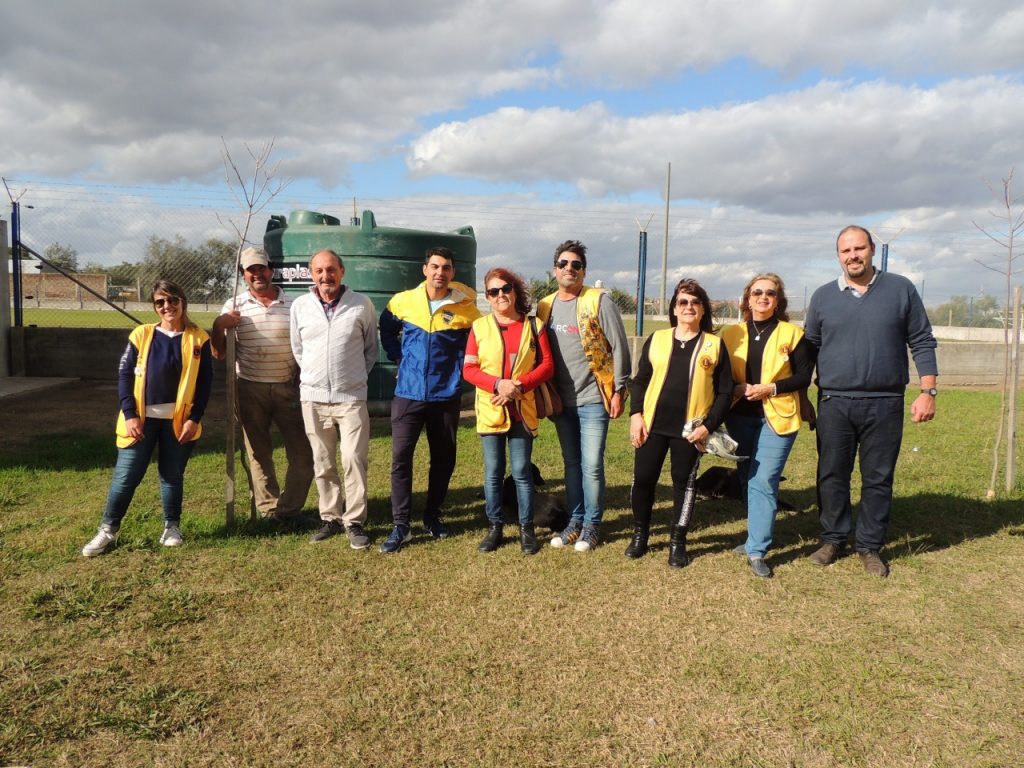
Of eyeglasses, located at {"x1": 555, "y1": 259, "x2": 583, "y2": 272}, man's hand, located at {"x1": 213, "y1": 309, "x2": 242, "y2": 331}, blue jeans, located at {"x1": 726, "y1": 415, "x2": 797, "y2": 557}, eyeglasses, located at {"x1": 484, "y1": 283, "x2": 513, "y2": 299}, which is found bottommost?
blue jeans, located at {"x1": 726, "y1": 415, "x2": 797, "y2": 557}

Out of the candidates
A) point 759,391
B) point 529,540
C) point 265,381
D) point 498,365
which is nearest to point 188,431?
point 265,381

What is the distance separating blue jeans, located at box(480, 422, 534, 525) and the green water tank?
4.27m

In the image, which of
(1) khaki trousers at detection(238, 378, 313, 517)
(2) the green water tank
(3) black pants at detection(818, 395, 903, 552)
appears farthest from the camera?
(2) the green water tank

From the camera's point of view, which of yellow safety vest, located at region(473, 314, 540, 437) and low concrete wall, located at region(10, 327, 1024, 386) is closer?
yellow safety vest, located at region(473, 314, 540, 437)

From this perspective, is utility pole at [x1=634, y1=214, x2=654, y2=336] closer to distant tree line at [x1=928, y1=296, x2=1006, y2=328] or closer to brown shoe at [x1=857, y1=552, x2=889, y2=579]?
brown shoe at [x1=857, y1=552, x2=889, y2=579]

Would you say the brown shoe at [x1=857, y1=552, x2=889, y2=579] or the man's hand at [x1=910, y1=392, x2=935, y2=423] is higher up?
the man's hand at [x1=910, y1=392, x2=935, y2=423]

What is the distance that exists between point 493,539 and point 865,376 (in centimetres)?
228

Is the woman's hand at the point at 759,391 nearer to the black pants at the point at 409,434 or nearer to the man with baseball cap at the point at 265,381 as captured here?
the black pants at the point at 409,434

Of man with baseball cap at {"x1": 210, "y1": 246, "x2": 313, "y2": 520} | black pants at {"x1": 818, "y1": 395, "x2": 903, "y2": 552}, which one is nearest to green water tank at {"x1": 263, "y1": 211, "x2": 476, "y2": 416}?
man with baseball cap at {"x1": 210, "y1": 246, "x2": 313, "y2": 520}

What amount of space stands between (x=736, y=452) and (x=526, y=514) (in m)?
1.26

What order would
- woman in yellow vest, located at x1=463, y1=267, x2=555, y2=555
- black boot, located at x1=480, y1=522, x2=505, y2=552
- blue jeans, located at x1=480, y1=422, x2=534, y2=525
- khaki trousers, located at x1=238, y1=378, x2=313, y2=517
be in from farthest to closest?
khaki trousers, located at x1=238, y1=378, x2=313, y2=517 < black boot, located at x1=480, y1=522, x2=505, y2=552 < blue jeans, located at x1=480, y1=422, x2=534, y2=525 < woman in yellow vest, located at x1=463, y1=267, x2=555, y2=555

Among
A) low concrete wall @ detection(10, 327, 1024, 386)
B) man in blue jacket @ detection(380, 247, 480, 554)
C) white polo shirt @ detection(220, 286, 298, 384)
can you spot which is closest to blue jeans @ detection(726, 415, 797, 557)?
man in blue jacket @ detection(380, 247, 480, 554)

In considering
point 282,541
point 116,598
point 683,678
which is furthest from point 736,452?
point 116,598

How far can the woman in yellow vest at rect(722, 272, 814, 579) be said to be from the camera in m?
4.17
